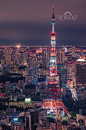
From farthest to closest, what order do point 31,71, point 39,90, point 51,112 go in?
point 31,71 < point 39,90 < point 51,112

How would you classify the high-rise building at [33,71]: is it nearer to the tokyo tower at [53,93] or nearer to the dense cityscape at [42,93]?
the dense cityscape at [42,93]

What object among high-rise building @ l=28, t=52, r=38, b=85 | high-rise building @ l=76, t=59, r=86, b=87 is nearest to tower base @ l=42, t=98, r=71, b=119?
high-rise building @ l=28, t=52, r=38, b=85

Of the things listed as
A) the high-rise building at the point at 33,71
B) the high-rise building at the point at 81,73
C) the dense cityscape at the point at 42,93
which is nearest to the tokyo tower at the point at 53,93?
the dense cityscape at the point at 42,93

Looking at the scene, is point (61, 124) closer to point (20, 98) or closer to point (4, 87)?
point (20, 98)

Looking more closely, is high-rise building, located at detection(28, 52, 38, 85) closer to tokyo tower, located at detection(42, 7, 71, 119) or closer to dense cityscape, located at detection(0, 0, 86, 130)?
dense cityscape, located at detection(0, 0, 86, 130)

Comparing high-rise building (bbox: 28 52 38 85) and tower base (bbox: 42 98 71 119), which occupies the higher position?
high-rise building (bbox: 28 52 38 85)

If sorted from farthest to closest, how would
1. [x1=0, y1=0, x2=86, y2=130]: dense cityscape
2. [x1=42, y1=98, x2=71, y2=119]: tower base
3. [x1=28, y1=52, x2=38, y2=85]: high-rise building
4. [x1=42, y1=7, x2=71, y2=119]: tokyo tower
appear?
[x1=28, y1=52, x2=38, y2=85]: high-rise building → [x1=42, y1=7, x2=71, y2=119]: tokyo tower → [x1=42, y1=98, x2=71, y2=119]: tower base → [x1=0, y1=0, x2=86, y2=130]: dense cityscape

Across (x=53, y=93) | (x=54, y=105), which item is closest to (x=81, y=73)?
(x=53, y=93)

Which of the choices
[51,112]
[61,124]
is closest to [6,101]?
[51,112]

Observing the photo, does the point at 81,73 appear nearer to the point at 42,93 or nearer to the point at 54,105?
the point at 42,93
